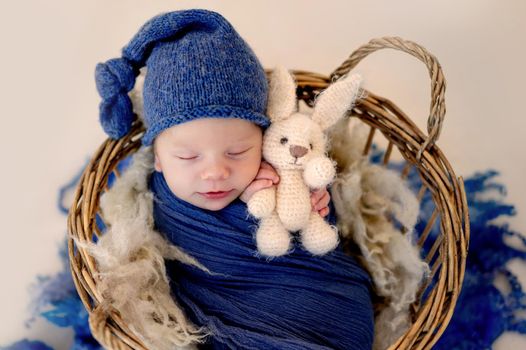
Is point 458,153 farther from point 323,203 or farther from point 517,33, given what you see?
point 323,203

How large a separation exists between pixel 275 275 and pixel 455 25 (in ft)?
3.06

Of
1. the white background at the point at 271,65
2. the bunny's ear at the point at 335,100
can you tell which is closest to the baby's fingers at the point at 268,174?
the bunny's ear at the point at 335,100

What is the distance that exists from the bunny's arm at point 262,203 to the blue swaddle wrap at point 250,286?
0.13 feet

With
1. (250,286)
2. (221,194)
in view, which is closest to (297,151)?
(221,194)

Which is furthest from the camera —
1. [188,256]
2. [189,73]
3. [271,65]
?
[271,65]

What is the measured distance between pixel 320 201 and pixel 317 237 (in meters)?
0.07

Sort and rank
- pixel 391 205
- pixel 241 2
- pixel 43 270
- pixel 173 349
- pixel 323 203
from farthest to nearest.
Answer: pixel 241 2, pixel 43 270, pixel 391 205, pixel 323 203, pixel 173 349

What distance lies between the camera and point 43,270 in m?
1.21

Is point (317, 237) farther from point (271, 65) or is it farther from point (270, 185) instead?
point (271, 65)

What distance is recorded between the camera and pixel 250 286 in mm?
926

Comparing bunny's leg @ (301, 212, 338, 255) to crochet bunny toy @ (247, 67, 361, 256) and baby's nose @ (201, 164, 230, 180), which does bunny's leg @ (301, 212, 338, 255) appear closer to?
crochet bunny toy @ (247, 67, 361, 256)

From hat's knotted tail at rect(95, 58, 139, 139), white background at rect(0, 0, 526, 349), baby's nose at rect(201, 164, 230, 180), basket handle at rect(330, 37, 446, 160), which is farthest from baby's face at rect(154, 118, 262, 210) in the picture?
white background at rect(0, 0, 526, 349)

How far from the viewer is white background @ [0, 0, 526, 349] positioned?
130cm

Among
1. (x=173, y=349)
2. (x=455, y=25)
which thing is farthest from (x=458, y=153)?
(x=173, y=349)
